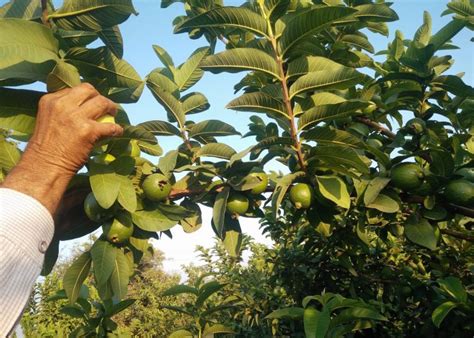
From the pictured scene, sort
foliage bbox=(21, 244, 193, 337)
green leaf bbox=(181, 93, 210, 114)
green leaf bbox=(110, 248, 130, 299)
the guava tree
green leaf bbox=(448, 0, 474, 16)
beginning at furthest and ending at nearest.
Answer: foliage bbox=(21, 244, 193, 337), green leaf bbox=(448, 0, 474, 16), green leaf bbox=(181, 93, 210, 114), green leaf bbox=(110, 248, 130, 299), the guava tree

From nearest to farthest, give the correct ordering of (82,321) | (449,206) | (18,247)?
(18,247) < (449,206) < (82,321)

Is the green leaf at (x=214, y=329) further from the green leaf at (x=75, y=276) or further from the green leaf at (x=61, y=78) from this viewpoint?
the green leaf at (x=61, y=78)

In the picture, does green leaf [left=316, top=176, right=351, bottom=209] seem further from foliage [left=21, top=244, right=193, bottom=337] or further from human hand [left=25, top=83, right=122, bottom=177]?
foliage [left=21, top=244, right=193, bottom=337]

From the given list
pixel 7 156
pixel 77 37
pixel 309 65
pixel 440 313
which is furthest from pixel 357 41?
pixel 7 156

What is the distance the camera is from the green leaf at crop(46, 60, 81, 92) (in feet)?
Answer: 3.39

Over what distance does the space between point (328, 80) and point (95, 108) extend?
672mm

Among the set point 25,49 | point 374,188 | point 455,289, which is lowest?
point 455,289

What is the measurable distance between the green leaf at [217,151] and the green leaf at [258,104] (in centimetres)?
19

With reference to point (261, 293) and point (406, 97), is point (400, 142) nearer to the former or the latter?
point (406, 97)

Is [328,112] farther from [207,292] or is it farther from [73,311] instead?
[73,311]

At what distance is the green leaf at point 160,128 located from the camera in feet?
4.82

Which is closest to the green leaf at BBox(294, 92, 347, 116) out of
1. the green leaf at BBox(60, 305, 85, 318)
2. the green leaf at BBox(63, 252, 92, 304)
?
the green leaf at BBox(63, 252, 92, 304)

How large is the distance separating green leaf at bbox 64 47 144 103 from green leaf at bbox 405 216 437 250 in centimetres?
104

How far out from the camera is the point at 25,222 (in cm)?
88
